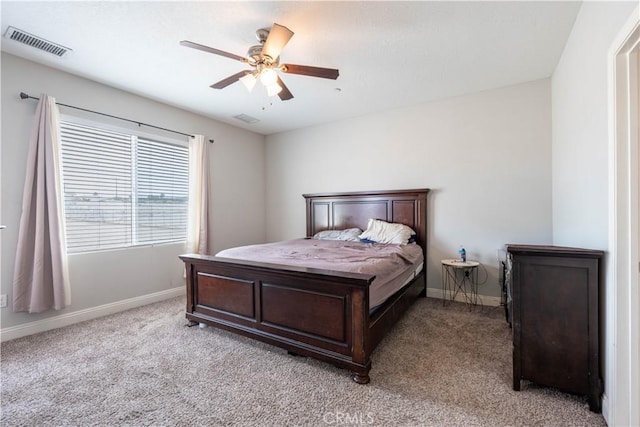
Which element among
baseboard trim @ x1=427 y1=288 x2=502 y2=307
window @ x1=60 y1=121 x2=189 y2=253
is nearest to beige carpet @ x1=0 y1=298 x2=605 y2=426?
baseboard trim @ x1=427 y1=288 x2=502 y2=307

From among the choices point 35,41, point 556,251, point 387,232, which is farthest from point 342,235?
point 35,41

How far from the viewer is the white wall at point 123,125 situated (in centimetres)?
259

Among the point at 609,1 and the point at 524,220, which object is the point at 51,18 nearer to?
the point at 609,1

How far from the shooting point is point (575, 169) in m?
2.19

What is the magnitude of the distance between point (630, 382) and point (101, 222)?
4465 millimetres

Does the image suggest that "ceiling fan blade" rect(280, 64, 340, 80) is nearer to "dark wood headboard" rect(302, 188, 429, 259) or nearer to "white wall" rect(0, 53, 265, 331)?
"dark wood headboard" rect(302, 188, 429, 259)

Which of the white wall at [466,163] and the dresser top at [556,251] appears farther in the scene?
the white wall at [466,163]

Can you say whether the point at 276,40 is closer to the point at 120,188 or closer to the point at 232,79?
the point at 232,79

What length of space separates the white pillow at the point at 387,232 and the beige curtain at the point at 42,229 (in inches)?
131

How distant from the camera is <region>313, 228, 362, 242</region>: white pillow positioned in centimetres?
398

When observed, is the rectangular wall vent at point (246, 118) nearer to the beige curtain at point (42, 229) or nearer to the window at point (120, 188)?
the window at point (120, 188)

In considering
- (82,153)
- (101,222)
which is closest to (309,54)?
(82,153)

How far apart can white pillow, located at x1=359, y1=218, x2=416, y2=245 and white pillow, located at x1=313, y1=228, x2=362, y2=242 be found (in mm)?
136

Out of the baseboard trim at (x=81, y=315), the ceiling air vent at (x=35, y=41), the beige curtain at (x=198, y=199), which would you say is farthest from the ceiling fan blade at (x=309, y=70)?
the baseboard trim at (x=81, y=315)
